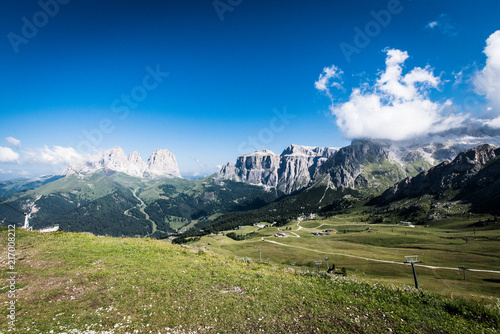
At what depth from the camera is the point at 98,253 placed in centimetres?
2631

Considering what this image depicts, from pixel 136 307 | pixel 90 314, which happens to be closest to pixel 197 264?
pixel 136 307

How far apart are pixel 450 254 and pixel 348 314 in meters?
130

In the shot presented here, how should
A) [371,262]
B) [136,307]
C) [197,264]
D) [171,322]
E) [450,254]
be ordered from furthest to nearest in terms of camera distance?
[450,254]
[371,262]
[197,264]
[136,307]
[171,322]

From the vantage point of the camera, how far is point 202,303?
1659 cm

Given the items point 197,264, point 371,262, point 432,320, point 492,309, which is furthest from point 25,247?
point 371,262

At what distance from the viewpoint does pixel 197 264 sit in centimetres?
2602

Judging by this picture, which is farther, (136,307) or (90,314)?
(136,307)

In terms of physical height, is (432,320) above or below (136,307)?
below

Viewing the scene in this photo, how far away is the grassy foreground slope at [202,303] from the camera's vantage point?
13.9m

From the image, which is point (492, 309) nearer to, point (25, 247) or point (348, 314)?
point (348, 314)

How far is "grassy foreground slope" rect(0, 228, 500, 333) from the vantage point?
45.5ft

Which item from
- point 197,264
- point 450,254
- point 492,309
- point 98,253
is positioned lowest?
point 450,254

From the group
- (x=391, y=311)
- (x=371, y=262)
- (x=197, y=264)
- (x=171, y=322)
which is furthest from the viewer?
(x=371, y=262)

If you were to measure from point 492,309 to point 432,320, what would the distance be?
618 centimetres
